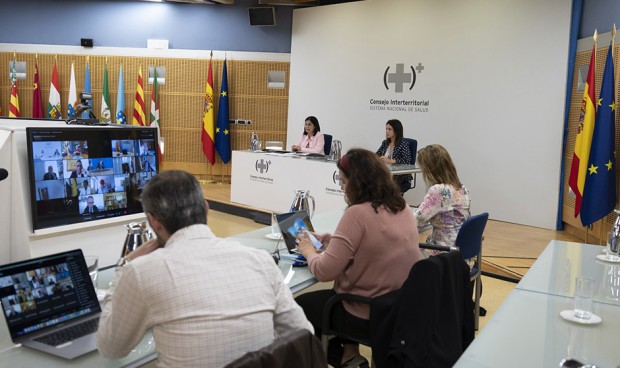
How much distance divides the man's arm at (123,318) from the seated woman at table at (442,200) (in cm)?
238

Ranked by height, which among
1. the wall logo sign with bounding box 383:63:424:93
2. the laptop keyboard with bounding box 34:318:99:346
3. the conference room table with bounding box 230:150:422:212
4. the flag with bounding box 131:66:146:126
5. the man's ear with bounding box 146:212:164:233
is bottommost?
the conference room table with bounding box 230:150:422:212

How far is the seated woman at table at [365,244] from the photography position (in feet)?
8.38

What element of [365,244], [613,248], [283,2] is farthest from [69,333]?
[283,2]

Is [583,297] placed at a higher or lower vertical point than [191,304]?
lower

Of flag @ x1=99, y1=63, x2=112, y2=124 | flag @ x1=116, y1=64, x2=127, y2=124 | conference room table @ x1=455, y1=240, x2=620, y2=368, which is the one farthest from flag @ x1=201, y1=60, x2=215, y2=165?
conference room table @ x1=455, y1=240, x2=620, y2=368

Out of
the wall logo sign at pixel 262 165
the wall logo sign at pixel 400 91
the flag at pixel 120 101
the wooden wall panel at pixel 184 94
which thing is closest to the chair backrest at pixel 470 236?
the wall logo sign at pixel 262 165

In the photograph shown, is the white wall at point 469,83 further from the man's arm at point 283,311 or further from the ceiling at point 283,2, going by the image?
the man's arm at point 283,311

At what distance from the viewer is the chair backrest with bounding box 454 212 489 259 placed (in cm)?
337

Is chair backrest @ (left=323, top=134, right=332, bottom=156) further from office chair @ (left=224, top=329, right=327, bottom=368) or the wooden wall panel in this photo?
office chair @ (left=224, top=329, right=327, bottom=368)

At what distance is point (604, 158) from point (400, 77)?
3.22m

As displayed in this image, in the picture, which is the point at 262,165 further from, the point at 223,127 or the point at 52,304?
the point at 52,304

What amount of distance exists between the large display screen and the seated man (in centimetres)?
80

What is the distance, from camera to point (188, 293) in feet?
4.95

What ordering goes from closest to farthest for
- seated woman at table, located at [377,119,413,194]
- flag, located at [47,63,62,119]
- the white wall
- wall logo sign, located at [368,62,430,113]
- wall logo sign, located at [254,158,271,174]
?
seated woman at table, located at [377,119,413,194]
the white wall
wall logo sign, located at [254,158,271,174]
wall logo sign, located at [368,62,430,113]
flag, located at [47,63,62,119]
